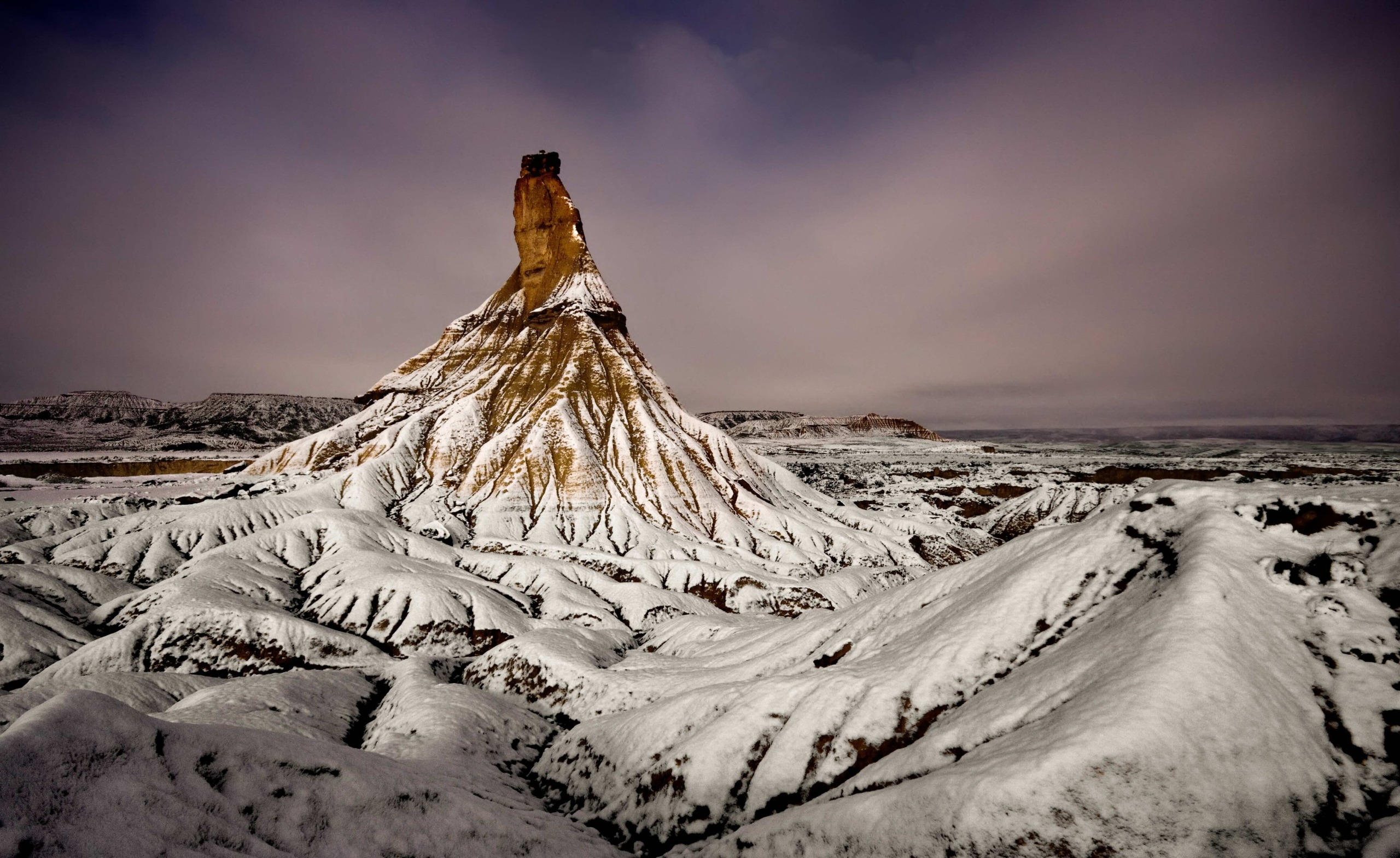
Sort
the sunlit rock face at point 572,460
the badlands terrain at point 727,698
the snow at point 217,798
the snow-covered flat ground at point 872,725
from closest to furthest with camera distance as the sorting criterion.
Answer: the snow at point 217,798
the snow-covered flat ground at point 872,725
the badlands terrain at point 727,698
the sunlit rock face at point 572,460

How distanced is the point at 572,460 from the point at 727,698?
2463 inches

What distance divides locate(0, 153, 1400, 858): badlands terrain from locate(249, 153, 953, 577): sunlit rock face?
1429 centimetres

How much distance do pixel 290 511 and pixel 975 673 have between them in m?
80.2

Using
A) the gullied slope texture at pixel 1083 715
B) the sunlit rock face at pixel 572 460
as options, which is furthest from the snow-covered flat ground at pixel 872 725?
the sunlit rock face at pixel 572 460

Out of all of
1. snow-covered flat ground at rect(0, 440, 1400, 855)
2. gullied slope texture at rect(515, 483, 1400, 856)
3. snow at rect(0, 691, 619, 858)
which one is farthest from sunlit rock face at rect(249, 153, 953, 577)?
snow at rect(0, 691, 619, 858)

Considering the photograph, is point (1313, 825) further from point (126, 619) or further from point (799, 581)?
point (126, 619)

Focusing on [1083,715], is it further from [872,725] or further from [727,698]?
[727,698]

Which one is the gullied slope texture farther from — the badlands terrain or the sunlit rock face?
the sunlit rock face

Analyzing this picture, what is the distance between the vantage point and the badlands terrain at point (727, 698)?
9281 mm

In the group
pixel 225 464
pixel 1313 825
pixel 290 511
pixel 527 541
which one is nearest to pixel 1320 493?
pixel 1313 825

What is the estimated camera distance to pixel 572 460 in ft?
251

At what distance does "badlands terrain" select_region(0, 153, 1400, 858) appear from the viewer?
30.5 feet

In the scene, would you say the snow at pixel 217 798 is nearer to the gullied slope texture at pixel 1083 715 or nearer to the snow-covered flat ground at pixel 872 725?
the snow-covered flat ground at pixel 872 725

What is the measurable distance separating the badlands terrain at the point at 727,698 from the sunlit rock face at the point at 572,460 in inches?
563
